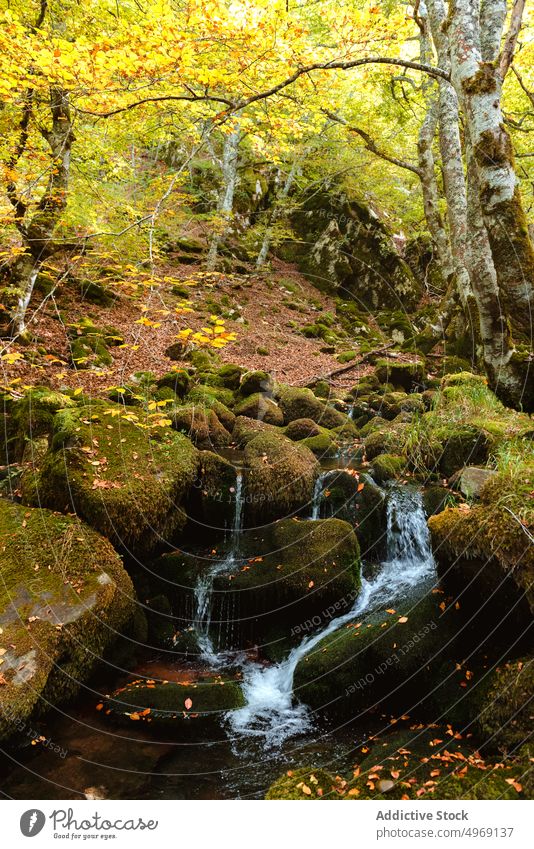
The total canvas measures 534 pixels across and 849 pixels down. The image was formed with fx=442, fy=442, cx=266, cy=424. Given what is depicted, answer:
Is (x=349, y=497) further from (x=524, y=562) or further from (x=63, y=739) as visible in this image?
(x=63, y=739)

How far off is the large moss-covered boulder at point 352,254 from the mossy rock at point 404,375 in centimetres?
837

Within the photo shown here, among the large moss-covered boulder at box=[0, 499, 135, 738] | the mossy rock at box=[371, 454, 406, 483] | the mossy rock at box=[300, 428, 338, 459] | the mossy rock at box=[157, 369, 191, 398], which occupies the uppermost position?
the mossy rock at box=[157, 369, 191, 398]

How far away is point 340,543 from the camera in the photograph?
5.46 meters

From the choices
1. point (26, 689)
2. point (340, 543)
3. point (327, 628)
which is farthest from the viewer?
point (340, 543)

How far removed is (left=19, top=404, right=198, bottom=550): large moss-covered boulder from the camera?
17.3ft

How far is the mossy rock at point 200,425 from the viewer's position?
25.4ft

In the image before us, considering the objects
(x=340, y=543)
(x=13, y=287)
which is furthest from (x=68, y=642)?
(x=13, y=287)

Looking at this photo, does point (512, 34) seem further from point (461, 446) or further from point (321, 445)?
point (321, 445)

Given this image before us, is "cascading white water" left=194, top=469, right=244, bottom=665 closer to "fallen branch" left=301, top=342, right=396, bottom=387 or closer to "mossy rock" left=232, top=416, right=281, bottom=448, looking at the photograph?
"mossy rock" left=232, top=416, right=281, bottom=448

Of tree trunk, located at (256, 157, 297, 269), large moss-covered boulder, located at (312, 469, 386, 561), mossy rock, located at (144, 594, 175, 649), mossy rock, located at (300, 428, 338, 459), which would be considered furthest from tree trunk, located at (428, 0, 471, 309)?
mossy rock, located at (144, 594, 175, 649)

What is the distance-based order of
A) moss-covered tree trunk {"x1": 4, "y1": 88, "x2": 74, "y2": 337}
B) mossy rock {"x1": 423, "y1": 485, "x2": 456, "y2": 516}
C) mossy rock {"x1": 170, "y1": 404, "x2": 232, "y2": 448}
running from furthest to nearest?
1. mossy rock {"x1": 170, "y1": 404, "x2": 232, "y2": 448}
2. moss-covered tree trunk {"x1": 4, "y1": 88, "x2": 74, "y2": 337}
3. mossy rock {"x1": 423, "y1": 485, "x2": 456, "y2": 516}

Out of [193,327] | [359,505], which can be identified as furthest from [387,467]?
[193,327]

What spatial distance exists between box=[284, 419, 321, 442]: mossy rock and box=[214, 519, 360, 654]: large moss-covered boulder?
8.98 feet

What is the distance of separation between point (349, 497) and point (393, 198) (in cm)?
1634
